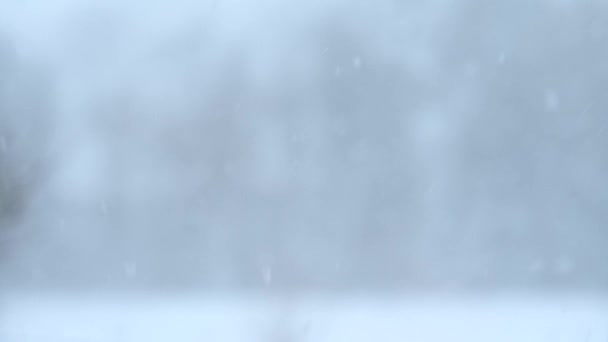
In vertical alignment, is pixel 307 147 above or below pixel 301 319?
above

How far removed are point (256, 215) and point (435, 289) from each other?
4.03 feet

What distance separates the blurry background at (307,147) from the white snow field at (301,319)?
17 centimetres

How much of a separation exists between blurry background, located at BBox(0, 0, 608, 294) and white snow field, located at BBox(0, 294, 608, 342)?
17 centimetres

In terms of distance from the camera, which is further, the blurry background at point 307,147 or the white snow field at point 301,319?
the blurry background at point 307,147

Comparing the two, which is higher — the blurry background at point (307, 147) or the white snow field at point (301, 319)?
the blurry background at point (307, 147)

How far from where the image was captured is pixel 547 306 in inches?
223

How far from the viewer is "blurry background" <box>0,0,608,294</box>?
20.0ft

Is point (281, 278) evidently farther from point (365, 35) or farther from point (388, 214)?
point (365, 35)

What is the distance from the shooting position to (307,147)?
21.3 feet

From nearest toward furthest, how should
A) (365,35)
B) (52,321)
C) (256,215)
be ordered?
(52,321), (256,215), (365,35)

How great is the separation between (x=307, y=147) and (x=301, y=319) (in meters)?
1.38

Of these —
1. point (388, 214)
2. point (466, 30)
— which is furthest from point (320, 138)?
point (466, 30)

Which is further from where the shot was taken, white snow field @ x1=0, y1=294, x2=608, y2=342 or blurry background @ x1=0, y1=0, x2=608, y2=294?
blurry background @ x1=0, y1=0, x2=608, y2=294

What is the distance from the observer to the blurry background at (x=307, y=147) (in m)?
6.08
